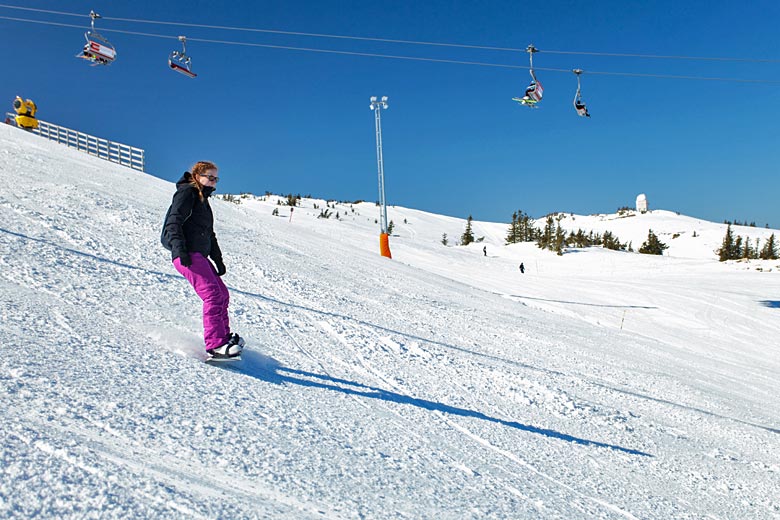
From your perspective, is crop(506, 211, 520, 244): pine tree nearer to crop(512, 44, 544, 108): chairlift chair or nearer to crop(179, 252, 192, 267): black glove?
crop(512, 44, 544, 108): chairlift chair

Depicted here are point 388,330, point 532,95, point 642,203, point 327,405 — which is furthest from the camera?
point 642,203

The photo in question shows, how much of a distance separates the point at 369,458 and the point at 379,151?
901 inches

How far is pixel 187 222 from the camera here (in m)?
3.85

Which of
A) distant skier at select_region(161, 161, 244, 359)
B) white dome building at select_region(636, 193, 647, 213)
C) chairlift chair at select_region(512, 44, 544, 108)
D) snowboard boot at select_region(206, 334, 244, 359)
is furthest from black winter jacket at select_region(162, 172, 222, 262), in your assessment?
white dome building at select_region(636, 193, 647, 213)

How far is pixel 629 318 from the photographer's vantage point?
1670 cm

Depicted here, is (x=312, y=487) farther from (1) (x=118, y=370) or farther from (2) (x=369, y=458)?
(1) (x=118, y=370)

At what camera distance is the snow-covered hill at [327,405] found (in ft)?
7.63

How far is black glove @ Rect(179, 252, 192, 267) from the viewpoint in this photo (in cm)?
372

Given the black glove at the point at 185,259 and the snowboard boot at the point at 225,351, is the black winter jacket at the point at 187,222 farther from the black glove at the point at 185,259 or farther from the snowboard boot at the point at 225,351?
the snowboard boot at the point at 225,351

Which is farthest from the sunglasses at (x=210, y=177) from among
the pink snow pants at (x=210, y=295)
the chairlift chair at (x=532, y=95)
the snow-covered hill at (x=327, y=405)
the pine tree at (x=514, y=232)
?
the pine tree at (x=514, y=232)

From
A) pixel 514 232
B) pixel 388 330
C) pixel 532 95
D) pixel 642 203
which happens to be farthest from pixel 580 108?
pixel 642 203

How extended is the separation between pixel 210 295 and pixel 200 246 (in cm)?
41

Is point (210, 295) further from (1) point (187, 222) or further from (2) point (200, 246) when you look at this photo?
(1) point (187, 222)

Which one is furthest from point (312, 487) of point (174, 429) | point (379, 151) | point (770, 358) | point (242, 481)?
point (379, 151)
